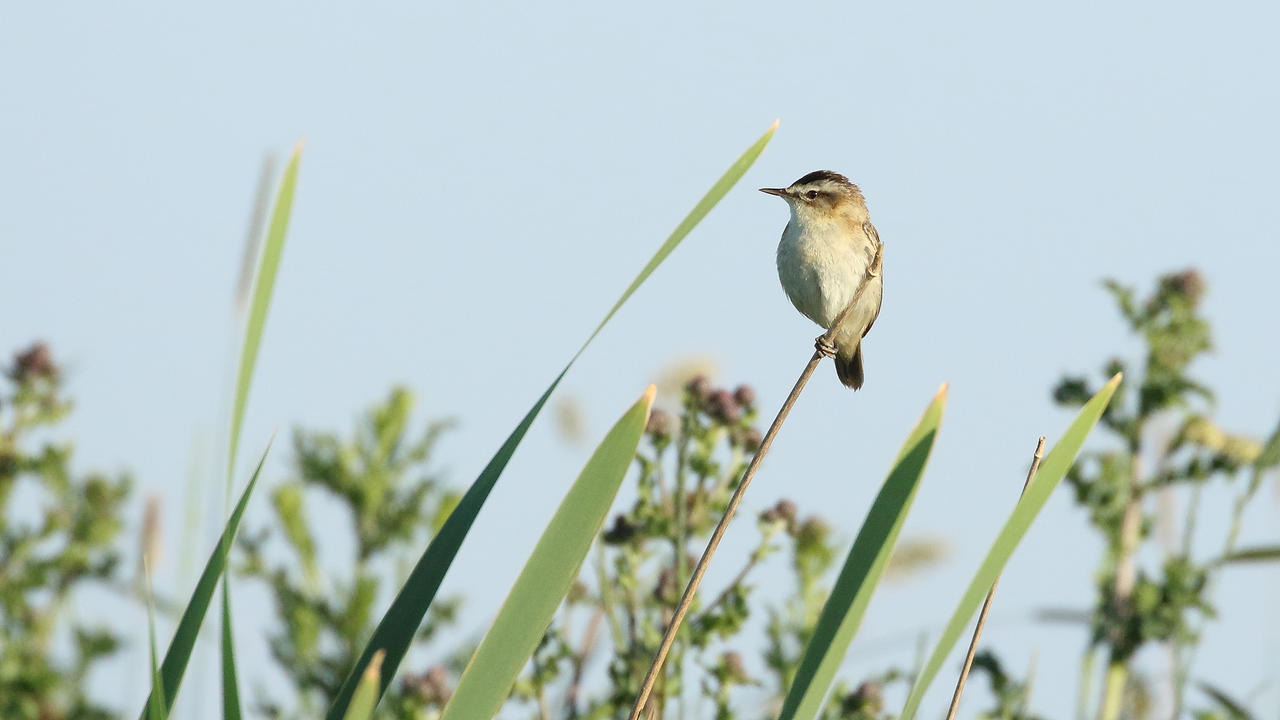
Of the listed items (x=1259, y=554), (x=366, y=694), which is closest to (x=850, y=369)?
(x=1259, y=554)

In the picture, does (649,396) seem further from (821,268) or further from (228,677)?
(821,268)

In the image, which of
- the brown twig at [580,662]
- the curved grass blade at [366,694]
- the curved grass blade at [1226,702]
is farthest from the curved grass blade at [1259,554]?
the curved grass blade at [366,694]

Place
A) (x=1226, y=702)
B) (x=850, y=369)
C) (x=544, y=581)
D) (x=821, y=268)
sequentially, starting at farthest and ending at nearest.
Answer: (x=850, y=369) → (x=821, y=268) → (x=1226, y=702) → (x=544, y=581)

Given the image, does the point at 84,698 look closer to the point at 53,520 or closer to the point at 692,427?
the point at 53,520

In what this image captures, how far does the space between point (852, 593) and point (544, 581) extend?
1.16 ft

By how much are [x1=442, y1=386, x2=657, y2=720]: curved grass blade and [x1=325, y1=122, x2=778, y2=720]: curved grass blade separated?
109mm

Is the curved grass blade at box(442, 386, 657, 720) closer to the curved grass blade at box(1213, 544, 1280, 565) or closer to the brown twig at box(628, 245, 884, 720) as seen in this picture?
the brown twig at box(628, 245, 884, 720)

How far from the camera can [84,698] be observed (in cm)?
485

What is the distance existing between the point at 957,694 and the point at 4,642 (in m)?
3.62

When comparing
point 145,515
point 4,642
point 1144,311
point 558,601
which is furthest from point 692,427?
point 4,642

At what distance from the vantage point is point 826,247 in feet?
14.4

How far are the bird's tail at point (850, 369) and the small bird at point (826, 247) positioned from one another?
24 centimetres

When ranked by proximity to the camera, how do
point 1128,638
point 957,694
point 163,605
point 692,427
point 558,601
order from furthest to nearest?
point 1128,638, point 163,605, point 692,427, point 957,694, point 558,601

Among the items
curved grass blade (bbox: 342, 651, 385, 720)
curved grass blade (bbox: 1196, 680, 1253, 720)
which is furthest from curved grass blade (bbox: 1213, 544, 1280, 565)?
curved grass blade (bbox: 342, 651, 385, 720)
